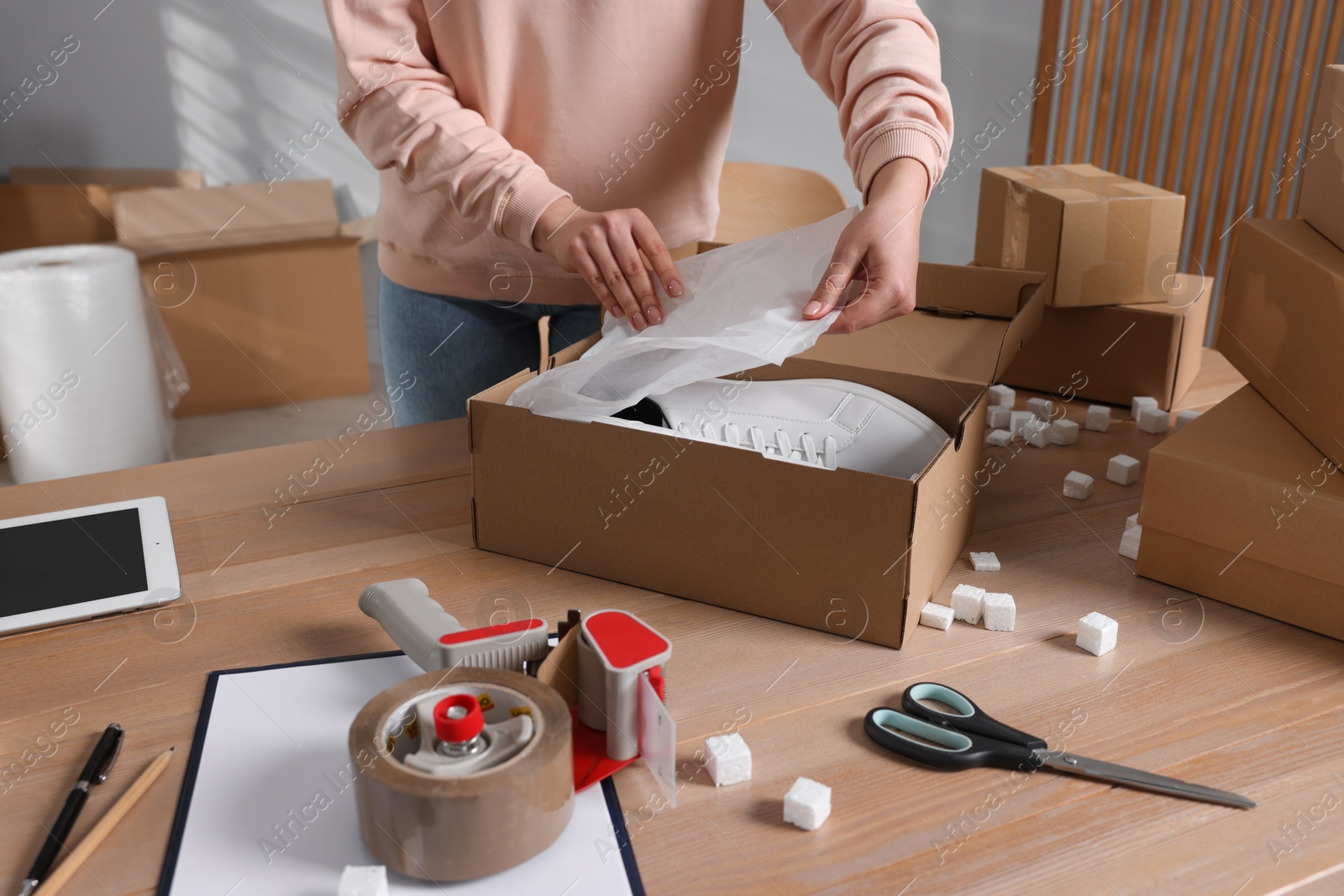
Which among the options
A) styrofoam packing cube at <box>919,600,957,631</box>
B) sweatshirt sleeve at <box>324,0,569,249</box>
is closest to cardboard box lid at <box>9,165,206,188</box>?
sweatshirt sleeve at <box>324,0,569,249</box>

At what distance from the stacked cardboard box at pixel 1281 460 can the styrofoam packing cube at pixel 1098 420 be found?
0.62 ft

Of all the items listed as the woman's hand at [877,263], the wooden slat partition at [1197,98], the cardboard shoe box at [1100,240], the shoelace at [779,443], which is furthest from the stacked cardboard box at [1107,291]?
the wooden slat partition at [1197,98]

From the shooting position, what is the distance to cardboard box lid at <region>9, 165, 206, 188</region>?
255 cm

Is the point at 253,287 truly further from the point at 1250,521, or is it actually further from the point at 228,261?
the point at 1250,521

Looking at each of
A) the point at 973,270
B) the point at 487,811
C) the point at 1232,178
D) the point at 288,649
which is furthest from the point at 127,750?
the point at 1232,178

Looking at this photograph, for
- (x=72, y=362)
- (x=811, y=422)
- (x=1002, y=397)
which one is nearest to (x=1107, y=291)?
(x=1002, y=397)

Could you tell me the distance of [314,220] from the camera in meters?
2.63

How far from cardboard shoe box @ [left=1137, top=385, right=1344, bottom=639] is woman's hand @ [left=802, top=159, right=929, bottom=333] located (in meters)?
0.24

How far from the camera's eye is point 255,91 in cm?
273

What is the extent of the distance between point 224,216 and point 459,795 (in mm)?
2432

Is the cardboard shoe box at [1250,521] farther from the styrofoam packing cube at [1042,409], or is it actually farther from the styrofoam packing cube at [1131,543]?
the styrofoam packing cube at [1042,409]

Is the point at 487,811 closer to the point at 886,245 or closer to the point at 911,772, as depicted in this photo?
the point at 911,772

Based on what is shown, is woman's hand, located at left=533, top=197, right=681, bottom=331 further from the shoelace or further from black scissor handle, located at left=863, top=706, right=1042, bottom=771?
black scissor handle, located at left=863, top=706, right=1042, bottom=771

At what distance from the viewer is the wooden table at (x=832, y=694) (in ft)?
1.75
